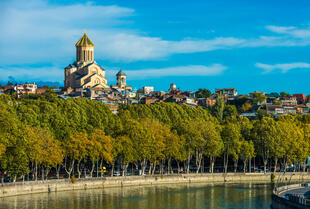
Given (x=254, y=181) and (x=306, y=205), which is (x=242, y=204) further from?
(x=254, y=181)

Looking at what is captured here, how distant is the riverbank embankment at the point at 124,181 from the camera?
6856 cm

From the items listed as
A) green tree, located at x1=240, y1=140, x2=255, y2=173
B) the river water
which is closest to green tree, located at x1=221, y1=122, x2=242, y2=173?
green tree, located at x1=240, y1=140, x2=255, y2=173

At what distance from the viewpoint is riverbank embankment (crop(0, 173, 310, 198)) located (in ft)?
225

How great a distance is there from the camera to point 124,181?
269 feet

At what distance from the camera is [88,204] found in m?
63.9

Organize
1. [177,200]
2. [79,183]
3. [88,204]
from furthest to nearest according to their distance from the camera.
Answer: [79,183] → [177,200] → [88,204]

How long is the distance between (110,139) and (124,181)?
22.1 ft

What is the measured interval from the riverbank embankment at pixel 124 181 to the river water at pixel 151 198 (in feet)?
4.69

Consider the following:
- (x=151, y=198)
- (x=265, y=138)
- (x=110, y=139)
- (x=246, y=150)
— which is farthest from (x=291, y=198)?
(x=265, y=138)

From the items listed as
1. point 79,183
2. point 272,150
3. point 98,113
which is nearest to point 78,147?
point 79,183

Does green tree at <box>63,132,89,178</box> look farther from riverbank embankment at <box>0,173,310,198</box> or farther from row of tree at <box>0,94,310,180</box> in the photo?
riverbank embankment at <box>0,173,310,198</box>

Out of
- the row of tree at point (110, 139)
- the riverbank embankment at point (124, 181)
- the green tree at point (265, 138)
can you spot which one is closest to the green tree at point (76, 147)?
the row of tree at point (110, 139)

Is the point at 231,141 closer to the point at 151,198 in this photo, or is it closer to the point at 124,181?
the point at 124,181

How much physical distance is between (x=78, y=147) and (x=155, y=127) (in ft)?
64.6
